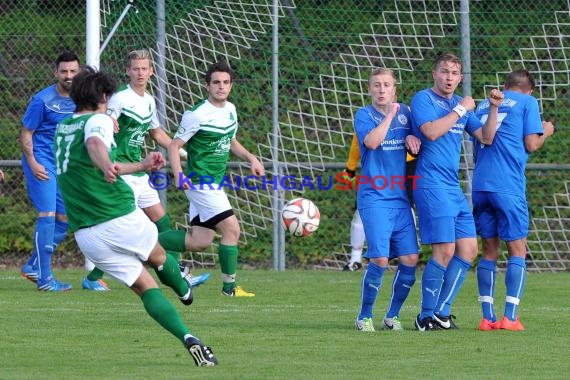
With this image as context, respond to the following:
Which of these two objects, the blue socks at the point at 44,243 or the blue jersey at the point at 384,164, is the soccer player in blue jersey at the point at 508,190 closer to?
the blue jersey at the point at 384,164

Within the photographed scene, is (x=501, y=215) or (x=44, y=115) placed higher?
(x=44, y=115)

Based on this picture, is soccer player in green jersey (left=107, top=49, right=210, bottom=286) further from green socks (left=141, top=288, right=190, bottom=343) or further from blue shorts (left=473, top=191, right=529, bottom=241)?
green socks (left=141, top=288, right=190, bottom=343)

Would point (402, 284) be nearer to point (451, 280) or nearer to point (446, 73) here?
point (451, 280)

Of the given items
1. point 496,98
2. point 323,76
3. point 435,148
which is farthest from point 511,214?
point 323,76

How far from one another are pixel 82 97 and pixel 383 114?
2.41 m

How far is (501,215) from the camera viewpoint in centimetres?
848

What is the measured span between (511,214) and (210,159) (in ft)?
9.74

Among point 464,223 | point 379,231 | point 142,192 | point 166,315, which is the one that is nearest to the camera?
point 166,315

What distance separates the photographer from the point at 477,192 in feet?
28.1

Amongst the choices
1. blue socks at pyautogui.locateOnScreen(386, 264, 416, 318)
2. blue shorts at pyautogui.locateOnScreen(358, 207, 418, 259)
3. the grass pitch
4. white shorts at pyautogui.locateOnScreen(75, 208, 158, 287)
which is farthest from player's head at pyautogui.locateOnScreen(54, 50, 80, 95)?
white shorts at pyautogui.locateOnScreen(75, 208, 158, 287)

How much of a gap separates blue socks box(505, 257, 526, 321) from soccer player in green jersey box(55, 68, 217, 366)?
273 cm

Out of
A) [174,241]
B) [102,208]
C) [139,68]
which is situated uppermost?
[139,68]

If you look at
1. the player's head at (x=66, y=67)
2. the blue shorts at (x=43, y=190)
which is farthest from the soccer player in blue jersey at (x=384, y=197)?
the blue shorts at (x=43, y=190)

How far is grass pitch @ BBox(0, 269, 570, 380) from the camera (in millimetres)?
6363
